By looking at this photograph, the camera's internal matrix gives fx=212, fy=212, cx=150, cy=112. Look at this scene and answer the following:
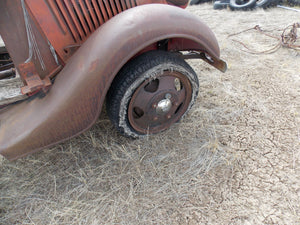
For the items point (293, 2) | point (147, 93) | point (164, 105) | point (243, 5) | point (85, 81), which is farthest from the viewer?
point (293, 2)

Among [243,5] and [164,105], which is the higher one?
[164,105]

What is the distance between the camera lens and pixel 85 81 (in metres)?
1.39

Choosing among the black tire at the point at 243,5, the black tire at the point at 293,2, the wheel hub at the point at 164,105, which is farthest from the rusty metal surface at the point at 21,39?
the black tire at the point at 293,2

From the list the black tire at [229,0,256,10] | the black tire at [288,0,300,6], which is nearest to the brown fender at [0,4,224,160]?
the black tire at [229,0,256,10]

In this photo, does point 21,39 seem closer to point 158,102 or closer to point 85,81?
point 85,81

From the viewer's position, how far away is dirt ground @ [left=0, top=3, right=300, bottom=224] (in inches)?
59.9

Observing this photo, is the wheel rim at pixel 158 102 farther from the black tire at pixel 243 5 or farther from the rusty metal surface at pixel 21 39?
the black tire at pixel 243 5

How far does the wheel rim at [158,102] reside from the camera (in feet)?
5.70

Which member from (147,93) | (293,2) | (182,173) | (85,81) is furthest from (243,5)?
(85,81)

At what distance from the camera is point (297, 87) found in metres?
2.55

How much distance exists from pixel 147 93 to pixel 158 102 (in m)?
0.14

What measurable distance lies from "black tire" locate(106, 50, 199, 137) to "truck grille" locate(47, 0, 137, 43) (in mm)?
418

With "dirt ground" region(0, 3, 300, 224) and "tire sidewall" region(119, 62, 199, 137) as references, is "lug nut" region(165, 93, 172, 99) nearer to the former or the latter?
"tire sidewall" region(119, 62, 199, 137)

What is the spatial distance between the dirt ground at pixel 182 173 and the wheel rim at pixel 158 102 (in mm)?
159
